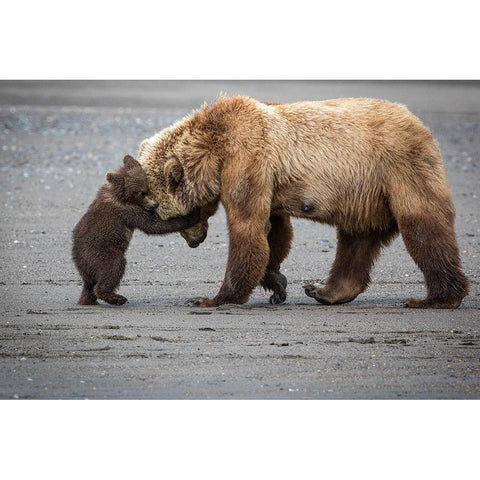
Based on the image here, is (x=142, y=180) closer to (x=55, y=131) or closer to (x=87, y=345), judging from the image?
(x=87, y=345)

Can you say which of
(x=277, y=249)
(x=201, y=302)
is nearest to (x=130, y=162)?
(x=201, y=302)

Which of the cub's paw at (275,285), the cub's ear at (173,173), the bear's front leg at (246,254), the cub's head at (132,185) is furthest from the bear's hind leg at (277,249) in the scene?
the cub's head at (132,185)

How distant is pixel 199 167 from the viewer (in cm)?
773

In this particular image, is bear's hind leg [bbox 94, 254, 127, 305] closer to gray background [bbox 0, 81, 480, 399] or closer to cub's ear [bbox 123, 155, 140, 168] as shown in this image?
gray background [bbox 0, 81, 480, 399]

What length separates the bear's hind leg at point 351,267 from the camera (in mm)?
8094

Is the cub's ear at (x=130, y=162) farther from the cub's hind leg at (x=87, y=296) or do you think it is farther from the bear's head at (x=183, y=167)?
the cub's hind leg at (x=87, y=296)

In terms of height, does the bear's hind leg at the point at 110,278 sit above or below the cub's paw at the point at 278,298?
above

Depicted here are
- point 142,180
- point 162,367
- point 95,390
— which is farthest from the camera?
point 142,180

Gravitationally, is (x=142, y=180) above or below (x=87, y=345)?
Result: above

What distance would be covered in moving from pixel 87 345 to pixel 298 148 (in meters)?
2.07

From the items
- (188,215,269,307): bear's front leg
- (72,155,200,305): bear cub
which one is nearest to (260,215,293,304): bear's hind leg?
(188,215,269,307): bear's front leg

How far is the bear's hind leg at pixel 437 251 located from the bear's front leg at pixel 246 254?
99 cm

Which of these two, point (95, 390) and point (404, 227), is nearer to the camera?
point (95, 390)

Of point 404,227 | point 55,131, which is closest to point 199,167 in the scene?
point 404,227
